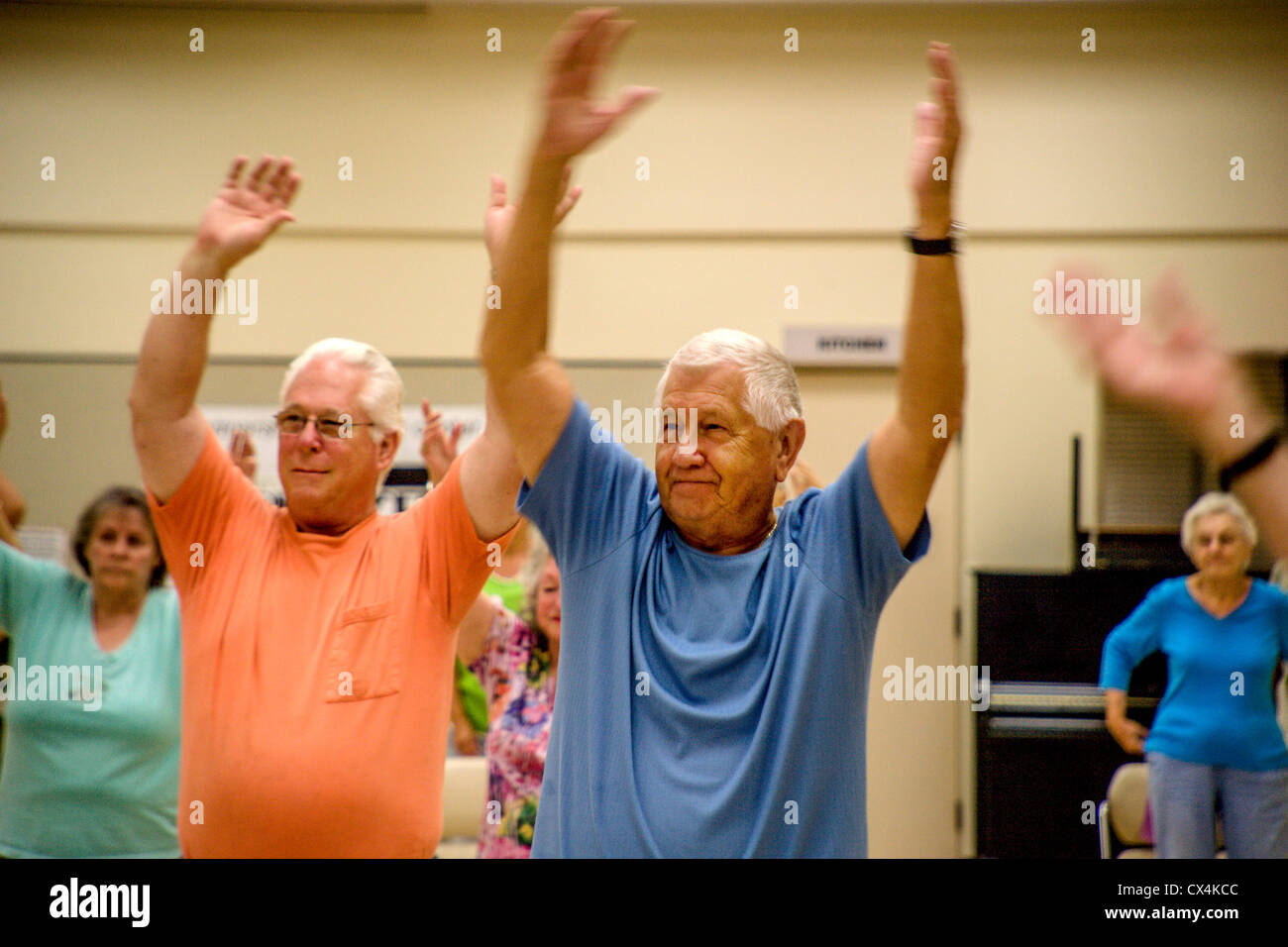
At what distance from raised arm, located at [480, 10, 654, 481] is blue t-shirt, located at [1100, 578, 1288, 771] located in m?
2.58

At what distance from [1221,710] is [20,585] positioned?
3088 millimetres

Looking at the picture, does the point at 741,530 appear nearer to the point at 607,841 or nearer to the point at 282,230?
the point at 607,841

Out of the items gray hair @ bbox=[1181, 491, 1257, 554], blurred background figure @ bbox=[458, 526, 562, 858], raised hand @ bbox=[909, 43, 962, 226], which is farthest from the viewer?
gray hair @ bbox=[1181, 491, 1257, 554]

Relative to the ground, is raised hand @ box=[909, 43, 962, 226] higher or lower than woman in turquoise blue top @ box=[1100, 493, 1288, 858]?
higher

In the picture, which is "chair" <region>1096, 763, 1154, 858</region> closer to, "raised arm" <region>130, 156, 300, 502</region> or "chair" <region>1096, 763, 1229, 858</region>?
"chair" <region>1096, 763, 1229, 858</region>

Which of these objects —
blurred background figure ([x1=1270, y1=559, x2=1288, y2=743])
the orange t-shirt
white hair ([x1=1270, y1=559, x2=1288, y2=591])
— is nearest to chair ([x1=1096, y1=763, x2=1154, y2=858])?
blurred background figure ([x1=1270, y1=559, x2=1288, y2=743])

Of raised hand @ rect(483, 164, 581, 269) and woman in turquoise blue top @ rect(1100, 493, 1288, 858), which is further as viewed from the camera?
woman in turquoise blue top @ rect(1100, 493, 1288, 858)

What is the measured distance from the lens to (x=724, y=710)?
4.44 feet

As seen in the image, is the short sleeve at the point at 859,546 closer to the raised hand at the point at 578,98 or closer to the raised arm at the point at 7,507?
the raised hand at the point at 578,98

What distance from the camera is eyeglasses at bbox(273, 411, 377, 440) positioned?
68.0 inches

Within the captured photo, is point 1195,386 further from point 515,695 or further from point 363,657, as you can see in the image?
point 515,695

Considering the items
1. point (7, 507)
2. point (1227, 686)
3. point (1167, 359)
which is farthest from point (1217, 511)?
point (7, 507)
